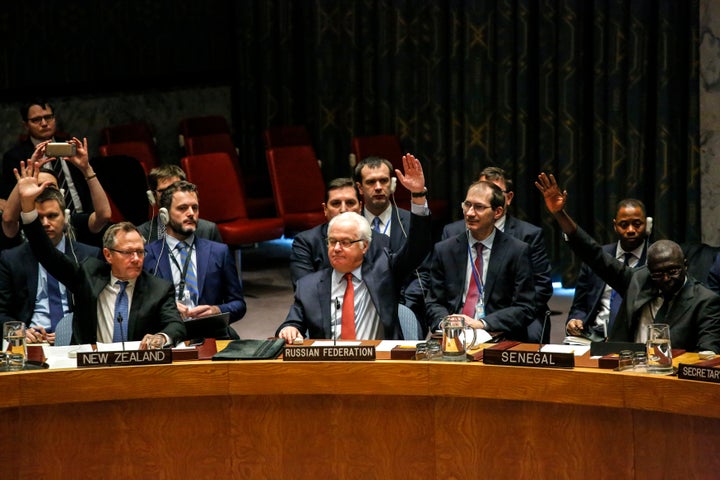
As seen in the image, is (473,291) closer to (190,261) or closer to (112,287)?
(190,261)

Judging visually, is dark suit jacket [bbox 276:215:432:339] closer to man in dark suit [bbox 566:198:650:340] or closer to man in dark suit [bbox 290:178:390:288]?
man in dark suit [bbox 290:178:390:288]

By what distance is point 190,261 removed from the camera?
536 cm

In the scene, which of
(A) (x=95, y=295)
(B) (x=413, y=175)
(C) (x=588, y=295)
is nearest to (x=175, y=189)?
(A) (x=95, y=295)

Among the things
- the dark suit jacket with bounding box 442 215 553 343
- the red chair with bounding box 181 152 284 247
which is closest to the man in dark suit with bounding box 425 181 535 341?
the dark suit jacket with bounding box 442 215 553 343

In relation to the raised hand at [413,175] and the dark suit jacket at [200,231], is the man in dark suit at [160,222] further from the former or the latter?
the raised hand at [413,175]

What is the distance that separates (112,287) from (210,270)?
32.7 inches

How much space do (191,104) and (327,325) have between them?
5.94m

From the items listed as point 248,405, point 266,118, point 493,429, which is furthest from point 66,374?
point 266,118

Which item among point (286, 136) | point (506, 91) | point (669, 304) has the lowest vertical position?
point (669, 304)

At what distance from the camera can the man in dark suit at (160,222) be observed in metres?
5.71

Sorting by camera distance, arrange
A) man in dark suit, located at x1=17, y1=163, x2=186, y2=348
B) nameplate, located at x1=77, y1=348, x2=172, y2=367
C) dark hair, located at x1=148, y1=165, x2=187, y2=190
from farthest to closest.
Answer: dark hair, located at x1=148, y1=165, x2=187, y2=190 → man in dark suit, located at x1=17, y1=163, x2=186, y2=348 → nameplate, located at x1=77, y1=348, x2=172, y2=367

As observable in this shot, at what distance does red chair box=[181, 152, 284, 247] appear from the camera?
26.4 ft

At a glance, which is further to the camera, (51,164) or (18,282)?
(51,164)

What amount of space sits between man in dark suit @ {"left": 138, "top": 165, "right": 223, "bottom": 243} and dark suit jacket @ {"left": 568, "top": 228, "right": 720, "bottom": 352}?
6.17 feet
